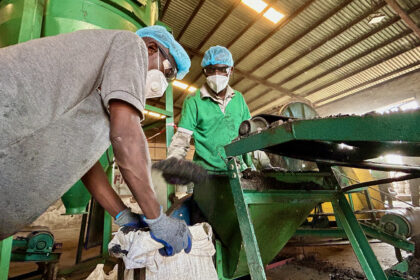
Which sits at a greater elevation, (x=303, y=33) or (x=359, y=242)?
(x=303, y=33)

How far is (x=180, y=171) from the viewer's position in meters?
1.31

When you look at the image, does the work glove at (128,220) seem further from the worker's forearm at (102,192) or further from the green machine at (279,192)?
the green machine at (279,192)

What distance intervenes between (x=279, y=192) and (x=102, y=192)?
3.68ft

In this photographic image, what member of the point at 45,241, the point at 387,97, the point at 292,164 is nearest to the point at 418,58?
the point at 387,97

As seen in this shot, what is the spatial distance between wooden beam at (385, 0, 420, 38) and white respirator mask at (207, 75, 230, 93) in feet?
16.1

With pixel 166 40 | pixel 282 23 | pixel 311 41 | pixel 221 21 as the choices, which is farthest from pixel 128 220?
pixel 311 41

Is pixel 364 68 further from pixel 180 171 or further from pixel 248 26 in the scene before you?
pixel 180 171

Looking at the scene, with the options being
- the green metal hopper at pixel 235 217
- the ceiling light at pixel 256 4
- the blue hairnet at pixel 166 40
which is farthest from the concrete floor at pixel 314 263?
the ceiling light at pixel 256 4

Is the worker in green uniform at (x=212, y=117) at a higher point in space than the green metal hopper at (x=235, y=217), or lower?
higher

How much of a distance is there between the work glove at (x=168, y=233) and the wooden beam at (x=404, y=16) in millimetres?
6357

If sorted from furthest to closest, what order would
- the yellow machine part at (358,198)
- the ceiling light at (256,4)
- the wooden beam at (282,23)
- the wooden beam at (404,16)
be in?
1. the wooden beam at (282,23)
2. the ceiling light at (256,4)
3. the wooden beam at (404,16)
4. the yellow machine part at (358,198)

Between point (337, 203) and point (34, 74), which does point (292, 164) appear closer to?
point (337, 203)

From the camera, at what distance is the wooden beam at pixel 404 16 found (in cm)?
467

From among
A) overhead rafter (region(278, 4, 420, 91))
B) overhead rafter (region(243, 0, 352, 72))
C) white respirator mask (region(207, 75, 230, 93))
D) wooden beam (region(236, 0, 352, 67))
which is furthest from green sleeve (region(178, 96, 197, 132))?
overhead rafter (region(278, 4, 420, 91))
